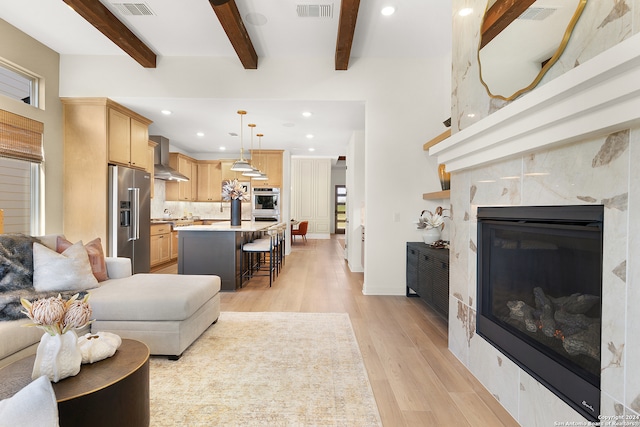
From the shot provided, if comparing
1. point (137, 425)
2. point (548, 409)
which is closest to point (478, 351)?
point (548, 409)

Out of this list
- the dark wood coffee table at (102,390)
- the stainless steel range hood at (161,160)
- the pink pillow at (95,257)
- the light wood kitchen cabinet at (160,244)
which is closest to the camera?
the dark wood coffee table at (102,390)

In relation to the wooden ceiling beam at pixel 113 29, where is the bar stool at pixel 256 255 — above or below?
below

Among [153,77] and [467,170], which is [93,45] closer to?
[153,77]

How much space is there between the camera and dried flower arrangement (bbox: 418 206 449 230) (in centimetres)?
382

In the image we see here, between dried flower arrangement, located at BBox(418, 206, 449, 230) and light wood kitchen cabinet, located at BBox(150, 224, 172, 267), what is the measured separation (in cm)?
475

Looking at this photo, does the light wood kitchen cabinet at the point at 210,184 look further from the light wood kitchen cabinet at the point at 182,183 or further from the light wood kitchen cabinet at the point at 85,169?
the light wood kitchen cabinet at the point at 85,169

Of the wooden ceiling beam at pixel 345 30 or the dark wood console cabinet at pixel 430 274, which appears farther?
the dark wood console cabinet at pixel 430 274

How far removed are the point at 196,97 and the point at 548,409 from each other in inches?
182

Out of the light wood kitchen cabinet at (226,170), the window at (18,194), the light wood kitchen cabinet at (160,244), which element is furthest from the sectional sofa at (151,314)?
the light wood kitchen cabinet at (226,170)

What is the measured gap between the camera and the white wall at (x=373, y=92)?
4219 millimetres

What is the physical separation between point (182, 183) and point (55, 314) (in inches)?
274

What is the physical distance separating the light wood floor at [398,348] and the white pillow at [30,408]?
1.54 meters

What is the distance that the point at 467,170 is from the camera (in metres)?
2.28

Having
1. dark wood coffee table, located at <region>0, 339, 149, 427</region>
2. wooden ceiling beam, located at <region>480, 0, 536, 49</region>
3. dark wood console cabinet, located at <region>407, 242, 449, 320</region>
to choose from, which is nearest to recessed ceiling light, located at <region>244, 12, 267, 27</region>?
wooden ceiling beam, located at <region>480, 0, 536, 49</region>
